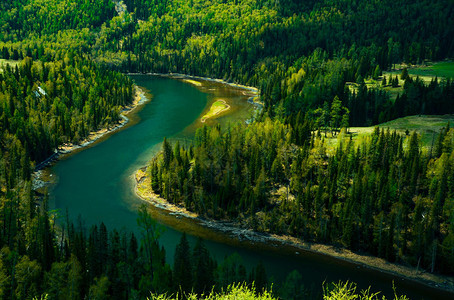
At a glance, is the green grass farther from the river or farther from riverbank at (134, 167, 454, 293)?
the river

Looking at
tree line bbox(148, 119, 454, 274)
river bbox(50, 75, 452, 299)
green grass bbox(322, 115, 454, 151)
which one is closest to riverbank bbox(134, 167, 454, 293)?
river bbox(50, 75, 452, 299)

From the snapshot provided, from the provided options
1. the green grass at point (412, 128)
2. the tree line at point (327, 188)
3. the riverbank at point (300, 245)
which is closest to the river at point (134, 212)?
the riverbank at point (300, 245)

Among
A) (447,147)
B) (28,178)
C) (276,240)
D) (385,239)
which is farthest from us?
(28,178)

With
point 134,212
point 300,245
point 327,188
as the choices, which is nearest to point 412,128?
point 327,188

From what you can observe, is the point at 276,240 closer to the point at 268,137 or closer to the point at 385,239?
the point at 385,239

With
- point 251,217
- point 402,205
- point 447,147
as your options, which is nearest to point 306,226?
point 251,217

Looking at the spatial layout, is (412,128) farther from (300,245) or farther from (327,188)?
(300,245)
